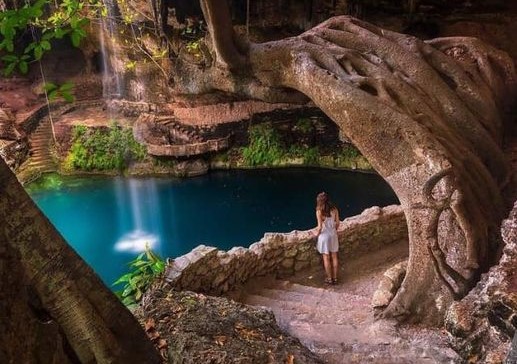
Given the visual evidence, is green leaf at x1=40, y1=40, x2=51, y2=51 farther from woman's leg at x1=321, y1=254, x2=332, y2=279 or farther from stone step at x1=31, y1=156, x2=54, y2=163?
stone step at x1=31, y1=156, x2=54, y2=163

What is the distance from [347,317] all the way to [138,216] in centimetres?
986

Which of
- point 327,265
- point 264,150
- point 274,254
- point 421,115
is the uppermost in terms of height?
point 421,115

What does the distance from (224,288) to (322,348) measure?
2332mm

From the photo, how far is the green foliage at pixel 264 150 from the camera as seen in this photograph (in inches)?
659

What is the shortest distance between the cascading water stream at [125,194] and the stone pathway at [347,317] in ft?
16.7

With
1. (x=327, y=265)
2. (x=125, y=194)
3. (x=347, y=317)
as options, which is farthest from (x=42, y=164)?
(x=347, y=317)

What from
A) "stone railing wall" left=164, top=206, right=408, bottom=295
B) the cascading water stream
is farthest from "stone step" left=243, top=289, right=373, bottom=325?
the cascading water stream

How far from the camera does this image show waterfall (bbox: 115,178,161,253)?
13094 millimetres

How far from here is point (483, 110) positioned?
5.96 meters

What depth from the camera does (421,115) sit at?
538 centimetres

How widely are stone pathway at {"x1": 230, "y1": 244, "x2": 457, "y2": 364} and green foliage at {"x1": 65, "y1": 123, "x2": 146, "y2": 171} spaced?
1099cm

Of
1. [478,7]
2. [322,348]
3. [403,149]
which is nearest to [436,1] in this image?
[478,7]

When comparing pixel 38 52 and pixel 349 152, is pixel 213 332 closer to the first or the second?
pixel 38 52

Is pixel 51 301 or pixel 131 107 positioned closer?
pixel 51 301
